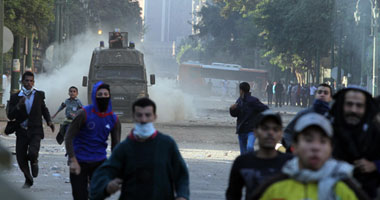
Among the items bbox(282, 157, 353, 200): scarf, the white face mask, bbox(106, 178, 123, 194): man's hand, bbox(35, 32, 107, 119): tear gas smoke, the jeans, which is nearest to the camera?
bbox(282, 157, 353, 200): scarf

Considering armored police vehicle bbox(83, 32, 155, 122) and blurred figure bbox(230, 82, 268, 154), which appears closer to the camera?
blurred figure bbox(230, 82, 268, 154)

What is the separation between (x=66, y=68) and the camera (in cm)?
4291

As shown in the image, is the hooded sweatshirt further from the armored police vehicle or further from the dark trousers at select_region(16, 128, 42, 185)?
the armored police vehicle

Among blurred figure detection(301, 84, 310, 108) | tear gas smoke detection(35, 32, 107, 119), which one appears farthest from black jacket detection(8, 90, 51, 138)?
blurred figure detection(301, 84, 310, 108)

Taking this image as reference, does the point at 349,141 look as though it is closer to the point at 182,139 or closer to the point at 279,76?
the point at 182,139

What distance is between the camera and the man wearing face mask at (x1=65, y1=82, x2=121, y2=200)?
27.5ft

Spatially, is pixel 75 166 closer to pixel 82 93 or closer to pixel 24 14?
pixel 82 93

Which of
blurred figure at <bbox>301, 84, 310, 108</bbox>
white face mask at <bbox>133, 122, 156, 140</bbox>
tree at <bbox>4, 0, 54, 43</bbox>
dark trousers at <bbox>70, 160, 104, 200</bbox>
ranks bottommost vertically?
dark trousers at <bbox>70, 160, 104, 200</bbox>

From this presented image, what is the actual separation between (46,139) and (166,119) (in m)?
12.3

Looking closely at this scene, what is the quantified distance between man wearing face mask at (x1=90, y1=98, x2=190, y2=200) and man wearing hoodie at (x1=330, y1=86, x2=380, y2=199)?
3.89 feet

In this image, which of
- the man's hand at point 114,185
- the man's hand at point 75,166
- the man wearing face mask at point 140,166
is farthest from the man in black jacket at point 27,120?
the man's hand at point 114,185

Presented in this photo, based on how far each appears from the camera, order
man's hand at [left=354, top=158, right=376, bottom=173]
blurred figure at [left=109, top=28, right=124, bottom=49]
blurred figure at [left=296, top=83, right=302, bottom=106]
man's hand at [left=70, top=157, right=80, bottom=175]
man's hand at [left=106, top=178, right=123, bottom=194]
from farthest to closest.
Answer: blurred figure at [left=296, top=83, right=302, bottom=106] → blurred figure at [left=109, top=28, right=124, bottom=49] → man's hand at [left=70, top=157, right=80, bottom=175] → man's hand at [left=106, top=178, right=123, bottom=194] → man's hand at [left=354, top=158, right=376, bottom=173]

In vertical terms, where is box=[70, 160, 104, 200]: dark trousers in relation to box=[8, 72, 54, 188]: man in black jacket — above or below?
below

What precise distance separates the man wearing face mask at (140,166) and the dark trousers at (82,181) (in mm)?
2526
